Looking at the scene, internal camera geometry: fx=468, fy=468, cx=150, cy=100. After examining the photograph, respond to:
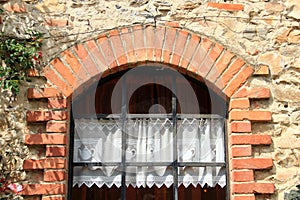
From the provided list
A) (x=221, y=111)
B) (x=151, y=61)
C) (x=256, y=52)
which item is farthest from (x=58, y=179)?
(x=256, y=52)

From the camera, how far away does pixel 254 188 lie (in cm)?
372

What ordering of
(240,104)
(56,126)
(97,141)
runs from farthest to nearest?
(97,141) < (240,104) < (56,126)

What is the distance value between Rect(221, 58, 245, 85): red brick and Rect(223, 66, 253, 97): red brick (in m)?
0.04

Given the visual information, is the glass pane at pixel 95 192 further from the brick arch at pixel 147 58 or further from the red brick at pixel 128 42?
the red brick at pixel 128 42

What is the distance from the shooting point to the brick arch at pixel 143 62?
3.73 meters

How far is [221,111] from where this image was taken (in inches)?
161

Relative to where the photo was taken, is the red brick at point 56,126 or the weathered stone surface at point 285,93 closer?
the red brick at point 56,126

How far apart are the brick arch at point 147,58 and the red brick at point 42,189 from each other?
→ 2.49 ft

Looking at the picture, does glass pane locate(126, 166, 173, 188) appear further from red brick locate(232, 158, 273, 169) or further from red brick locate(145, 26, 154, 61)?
red brick locate(145, 26, 154, 61)

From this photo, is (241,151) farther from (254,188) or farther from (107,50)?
(107,50)

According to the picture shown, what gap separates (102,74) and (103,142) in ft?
1.91

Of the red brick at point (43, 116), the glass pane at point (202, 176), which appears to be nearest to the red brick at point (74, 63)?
the red brick at point (43, 116)

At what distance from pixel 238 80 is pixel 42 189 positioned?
6.01 feet

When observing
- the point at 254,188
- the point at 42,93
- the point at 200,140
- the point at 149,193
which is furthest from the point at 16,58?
the point at 254,188
